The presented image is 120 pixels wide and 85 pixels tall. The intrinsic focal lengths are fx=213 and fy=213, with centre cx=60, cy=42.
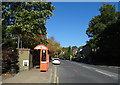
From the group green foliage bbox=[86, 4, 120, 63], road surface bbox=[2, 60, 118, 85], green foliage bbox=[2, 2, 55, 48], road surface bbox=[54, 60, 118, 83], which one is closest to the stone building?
road surface bbox=[2, 60, 118, 85]

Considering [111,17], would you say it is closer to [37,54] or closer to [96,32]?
[96,32]

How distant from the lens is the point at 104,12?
181 feet

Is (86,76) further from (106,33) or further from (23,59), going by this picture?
(106,33)

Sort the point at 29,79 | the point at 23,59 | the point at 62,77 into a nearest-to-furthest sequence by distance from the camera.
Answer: the point at 29,79, the point at 62,77, the point at 23,59

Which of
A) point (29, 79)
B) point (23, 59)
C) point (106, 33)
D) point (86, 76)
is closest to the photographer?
point (29, 79)

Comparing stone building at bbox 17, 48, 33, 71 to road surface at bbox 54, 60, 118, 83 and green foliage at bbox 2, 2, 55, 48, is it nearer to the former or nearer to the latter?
green foliage at bbox 2, 2, 55, 48

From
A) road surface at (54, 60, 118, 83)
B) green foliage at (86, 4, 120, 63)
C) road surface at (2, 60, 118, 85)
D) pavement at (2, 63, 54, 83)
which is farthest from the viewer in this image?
green foliage at (86, 4, 120, 63)

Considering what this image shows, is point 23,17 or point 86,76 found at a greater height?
point 23,17

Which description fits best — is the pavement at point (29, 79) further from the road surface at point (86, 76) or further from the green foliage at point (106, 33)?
the green foliage at point (106, 33)

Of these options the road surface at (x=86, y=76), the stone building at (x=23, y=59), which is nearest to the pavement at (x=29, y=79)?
the road surface at (x=86, y=76)

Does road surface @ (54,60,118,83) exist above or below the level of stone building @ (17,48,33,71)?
below

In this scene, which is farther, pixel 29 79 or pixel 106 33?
pixel 106 33

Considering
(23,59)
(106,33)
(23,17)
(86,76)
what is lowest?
(86,76)

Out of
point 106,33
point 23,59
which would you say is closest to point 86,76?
point 23,59
